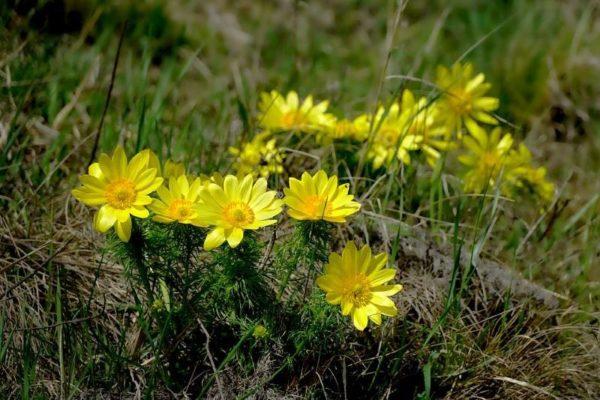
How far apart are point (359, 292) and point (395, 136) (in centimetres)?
84

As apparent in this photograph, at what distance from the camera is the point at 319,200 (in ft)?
5.07

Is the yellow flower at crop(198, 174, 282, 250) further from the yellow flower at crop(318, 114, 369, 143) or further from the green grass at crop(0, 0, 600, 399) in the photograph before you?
the yellow flower at crop(318, 114, 369, 143)

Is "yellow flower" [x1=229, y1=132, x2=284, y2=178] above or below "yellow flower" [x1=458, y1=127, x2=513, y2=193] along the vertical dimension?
above

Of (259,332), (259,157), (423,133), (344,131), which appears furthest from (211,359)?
(423,133)

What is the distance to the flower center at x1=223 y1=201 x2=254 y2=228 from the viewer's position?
4.89ft

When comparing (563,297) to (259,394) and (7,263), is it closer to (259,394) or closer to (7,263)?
(259,394)

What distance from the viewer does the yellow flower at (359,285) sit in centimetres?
151

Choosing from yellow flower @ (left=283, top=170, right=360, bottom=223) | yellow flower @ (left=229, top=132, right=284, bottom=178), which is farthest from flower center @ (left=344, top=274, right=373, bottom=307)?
yellow flower @ (left=229, top=132, right=284, bottom=178)

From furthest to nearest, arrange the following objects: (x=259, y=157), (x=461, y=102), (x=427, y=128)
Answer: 1. (x=461, y=102)
2. (x=427, y=128)
3. (x=259, y=157)

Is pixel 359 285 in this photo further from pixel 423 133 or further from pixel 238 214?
pixel 423 133

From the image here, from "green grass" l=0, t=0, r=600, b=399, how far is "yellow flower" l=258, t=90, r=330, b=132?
9 cm

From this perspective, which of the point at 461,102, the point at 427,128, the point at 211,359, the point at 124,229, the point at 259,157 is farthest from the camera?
the point at 461,102

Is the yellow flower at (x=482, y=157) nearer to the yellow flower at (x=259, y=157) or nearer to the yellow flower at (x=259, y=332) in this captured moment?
the yellow flower at (x=259, y=157)

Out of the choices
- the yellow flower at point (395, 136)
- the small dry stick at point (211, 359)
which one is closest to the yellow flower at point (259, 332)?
the small dry stick at point (211, 359)
